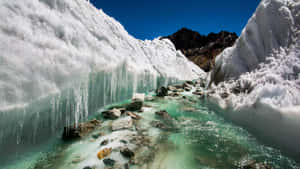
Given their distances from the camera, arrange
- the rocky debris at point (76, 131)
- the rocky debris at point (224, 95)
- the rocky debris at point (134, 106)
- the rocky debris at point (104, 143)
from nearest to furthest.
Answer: the rocky debris at point (104, 143), the rocky debris at point (76, 131), the rocky debris at point (224, 95), the rocky debris at point (134, 106)

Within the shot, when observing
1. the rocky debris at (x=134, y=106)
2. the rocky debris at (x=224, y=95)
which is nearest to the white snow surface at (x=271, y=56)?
the rocky debris at (x=224, y=95)

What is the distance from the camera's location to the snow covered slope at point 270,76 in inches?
90.8

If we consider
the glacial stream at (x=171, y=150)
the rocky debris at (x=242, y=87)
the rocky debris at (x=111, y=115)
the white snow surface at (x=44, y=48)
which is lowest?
the glacial stream at (x=171, y=150)

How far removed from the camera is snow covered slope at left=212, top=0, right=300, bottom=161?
90.8 inches

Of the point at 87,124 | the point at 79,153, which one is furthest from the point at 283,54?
the point at 87,124

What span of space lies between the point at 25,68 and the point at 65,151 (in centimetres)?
201

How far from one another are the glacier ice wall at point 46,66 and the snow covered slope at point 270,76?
179 inches

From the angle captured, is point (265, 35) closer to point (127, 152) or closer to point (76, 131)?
point (127, 152)

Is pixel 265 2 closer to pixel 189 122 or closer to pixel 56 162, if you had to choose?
pixel 189 122

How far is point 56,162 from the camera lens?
7.89 feet

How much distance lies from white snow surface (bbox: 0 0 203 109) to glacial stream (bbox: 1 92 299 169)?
141 cm

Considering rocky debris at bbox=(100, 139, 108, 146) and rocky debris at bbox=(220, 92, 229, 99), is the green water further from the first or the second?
rocky debris at bbox=(100, 139, 108, 146)

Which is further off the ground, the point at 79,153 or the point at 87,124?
the point at 87,124

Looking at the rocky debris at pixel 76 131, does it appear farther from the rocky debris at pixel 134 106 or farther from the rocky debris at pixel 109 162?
the rocky debris at pixel 134 106
